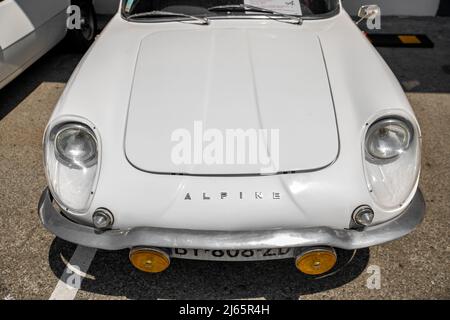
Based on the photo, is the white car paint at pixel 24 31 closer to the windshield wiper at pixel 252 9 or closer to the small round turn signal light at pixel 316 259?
the windshield wiper at pixel 252 9

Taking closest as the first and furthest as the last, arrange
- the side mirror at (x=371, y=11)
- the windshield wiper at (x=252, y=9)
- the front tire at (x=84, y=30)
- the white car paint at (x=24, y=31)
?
the windshield wiper at (x=252, y=9), the side mirror at (x=371, y=11), the white car paint at (x=24, y=31), the front tire at (x=84, y=30)

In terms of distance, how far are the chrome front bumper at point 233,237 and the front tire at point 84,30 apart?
11.6ft

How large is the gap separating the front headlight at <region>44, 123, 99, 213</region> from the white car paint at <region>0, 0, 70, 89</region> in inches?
83.6

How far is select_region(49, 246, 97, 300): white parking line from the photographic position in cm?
248

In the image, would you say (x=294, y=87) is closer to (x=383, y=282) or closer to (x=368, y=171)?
(x=368, y=171)

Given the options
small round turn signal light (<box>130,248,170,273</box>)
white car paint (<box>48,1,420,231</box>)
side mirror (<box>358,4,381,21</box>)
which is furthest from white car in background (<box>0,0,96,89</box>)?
side mirror (<box>358,4,381,21</box>)

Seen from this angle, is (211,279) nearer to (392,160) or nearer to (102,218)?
(102,218)

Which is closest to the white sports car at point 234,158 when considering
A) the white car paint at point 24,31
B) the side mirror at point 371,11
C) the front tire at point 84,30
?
the side mirror at point 371,11

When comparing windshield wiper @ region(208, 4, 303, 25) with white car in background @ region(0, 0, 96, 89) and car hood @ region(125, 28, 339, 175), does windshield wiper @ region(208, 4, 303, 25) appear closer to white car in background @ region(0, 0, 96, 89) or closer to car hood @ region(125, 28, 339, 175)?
car hood @ region(125, 28, 339, 175)

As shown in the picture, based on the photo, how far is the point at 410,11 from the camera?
646 cm

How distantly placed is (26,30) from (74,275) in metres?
2.68

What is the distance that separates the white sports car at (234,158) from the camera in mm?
2062

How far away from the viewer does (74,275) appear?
8.49ft

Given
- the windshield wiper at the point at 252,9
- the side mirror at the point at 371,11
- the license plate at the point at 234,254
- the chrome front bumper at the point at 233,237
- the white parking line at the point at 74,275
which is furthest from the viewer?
the side mirror at the point at 371,11
